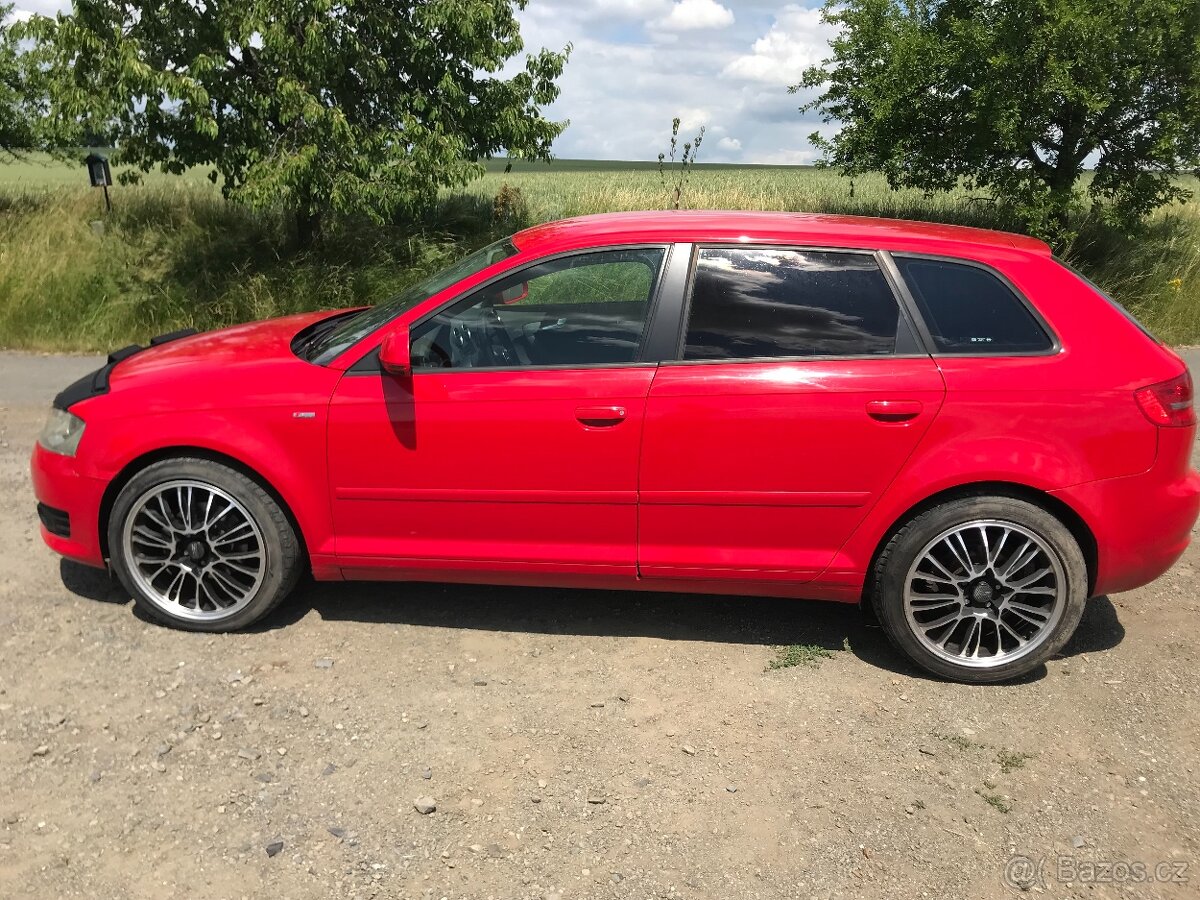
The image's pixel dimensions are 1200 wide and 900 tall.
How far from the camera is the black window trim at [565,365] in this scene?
367cm

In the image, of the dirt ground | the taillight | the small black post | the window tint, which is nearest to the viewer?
the dirt ground

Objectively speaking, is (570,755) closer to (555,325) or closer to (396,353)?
(396,353)

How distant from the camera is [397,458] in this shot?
3.72 meters

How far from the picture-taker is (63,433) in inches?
156

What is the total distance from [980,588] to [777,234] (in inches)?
65.0

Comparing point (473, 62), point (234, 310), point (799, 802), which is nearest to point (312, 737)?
point (799, 802)

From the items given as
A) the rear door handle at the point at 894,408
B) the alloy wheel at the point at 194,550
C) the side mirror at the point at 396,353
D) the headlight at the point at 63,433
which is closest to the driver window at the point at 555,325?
the side mirror at the point at 396,353

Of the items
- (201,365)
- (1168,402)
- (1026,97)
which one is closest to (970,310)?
(1168,402)

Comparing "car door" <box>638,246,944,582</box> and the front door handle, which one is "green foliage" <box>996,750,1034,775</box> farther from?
the front door handle

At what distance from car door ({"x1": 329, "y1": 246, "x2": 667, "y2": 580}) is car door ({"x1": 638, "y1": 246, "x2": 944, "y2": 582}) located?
0.16 m

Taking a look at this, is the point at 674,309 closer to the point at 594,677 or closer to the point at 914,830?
the point at 594,677

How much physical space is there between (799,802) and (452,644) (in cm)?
165

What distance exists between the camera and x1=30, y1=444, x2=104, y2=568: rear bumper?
3.90m

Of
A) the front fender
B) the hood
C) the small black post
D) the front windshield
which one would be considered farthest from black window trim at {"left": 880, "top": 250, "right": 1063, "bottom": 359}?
the small black post
